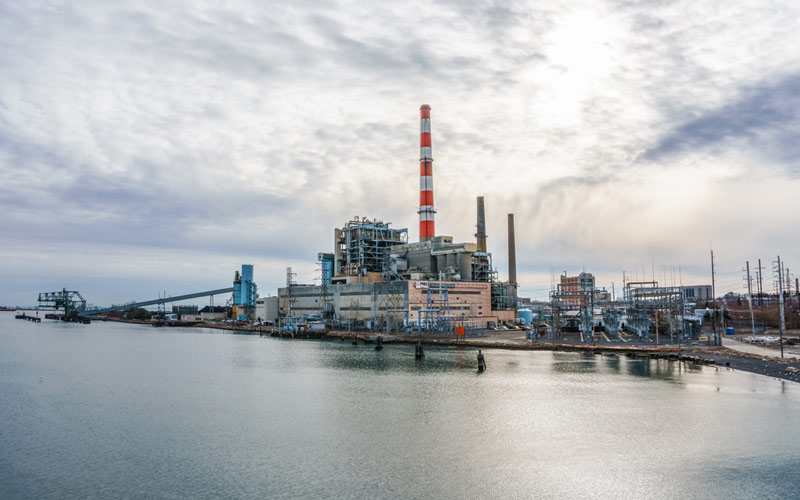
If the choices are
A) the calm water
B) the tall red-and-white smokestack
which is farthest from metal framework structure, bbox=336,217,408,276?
the calm water

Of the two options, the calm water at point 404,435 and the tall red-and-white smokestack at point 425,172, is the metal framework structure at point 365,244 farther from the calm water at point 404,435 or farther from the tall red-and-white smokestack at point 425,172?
the calm water at point 404,435

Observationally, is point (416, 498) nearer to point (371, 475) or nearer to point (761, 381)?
point (371, 475)

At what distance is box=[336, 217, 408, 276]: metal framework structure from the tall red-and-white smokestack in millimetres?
10103

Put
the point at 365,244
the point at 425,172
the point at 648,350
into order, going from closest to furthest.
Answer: the point at 648,350 < the point at 425,172 < the point at 365,244

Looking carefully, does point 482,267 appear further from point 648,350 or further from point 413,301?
point 648,350

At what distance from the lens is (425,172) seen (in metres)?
89.1

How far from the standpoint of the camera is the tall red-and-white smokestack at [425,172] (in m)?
88.9

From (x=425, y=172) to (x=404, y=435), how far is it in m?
69.1

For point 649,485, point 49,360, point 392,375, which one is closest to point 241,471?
point 649,485

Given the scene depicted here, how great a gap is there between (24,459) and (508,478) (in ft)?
55.4

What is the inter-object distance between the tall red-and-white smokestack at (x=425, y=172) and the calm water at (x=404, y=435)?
50419mm

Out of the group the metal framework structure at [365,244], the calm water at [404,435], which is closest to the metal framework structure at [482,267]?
the metal framework structure at [365,244]

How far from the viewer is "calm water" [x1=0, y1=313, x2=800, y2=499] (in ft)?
56.1

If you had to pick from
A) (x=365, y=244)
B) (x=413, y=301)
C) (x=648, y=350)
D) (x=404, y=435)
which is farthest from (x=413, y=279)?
(x=404, y=435)
